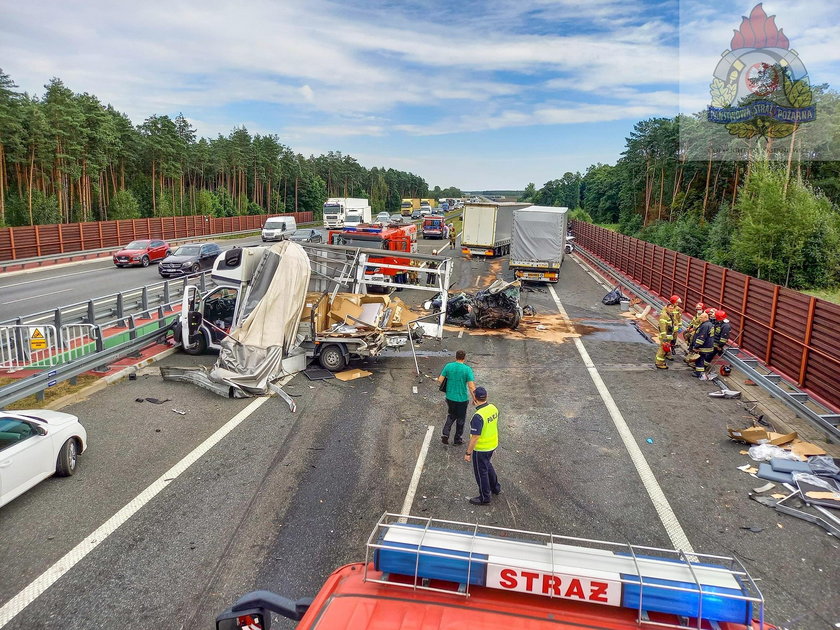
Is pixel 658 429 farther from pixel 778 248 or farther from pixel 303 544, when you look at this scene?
pixel 778 248

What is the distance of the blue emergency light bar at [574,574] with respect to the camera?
2596 millimetres

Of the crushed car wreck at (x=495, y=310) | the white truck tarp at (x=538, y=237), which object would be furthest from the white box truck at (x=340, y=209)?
the crushed car wreck at (x=495, y=310)

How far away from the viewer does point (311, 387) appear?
38.3ft

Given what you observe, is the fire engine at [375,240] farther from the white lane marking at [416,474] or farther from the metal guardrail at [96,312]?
the white lane marking at [416,474]

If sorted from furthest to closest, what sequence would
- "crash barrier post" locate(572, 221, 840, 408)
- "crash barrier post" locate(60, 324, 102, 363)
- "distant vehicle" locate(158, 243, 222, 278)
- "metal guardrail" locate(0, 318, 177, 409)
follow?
"distant vehicle" locate(158, 243, 222, 278), "crash barrier post" locate(60, 324, 102, 363), "crash barrier post" locate(572, 221, 840, 408), "metal guardrail" locate(0, 318, 177, 409)

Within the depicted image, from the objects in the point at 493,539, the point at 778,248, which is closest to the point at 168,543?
the point at 493,539

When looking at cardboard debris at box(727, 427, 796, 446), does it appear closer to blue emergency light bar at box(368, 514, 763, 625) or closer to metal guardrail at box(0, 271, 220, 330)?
blue emergency light bar at box(368, 514, 763, 625)

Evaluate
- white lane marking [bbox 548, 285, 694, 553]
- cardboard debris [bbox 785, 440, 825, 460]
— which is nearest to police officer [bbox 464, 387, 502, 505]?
white lane marking [bbox 548, 285, 694, 553]

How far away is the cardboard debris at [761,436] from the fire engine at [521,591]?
23.5ft

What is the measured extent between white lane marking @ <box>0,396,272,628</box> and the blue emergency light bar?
4.35 meters

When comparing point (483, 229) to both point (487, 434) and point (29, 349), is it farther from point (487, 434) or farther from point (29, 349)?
point (487, 434)

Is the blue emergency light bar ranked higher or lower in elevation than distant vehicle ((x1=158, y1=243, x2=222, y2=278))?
higher

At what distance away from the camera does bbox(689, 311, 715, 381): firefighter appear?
41.0 feet

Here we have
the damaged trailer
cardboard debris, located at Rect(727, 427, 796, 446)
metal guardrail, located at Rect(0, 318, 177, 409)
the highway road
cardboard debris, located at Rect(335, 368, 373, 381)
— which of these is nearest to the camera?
cardboard debris, located at Rect(727, 427, 796, 446)
